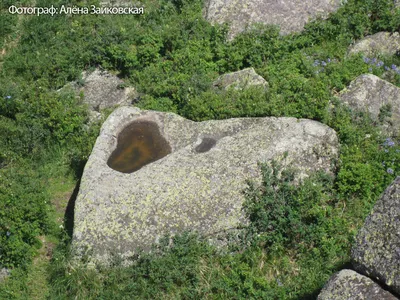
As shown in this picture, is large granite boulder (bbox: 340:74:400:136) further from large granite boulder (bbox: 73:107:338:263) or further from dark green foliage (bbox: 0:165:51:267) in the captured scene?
dark green foliage (bbox: 0:165:51:267)

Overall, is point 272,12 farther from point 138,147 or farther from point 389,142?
point 138,147

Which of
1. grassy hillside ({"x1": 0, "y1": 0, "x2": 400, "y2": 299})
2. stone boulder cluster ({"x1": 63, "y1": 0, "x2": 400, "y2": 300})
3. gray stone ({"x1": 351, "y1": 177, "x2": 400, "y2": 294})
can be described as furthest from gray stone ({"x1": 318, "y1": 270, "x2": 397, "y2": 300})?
stone boulder cluster ({"x1": 63, "y1": 0, "x2": 400, "y2": 300})

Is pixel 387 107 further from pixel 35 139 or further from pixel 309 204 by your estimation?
pixel 35 139

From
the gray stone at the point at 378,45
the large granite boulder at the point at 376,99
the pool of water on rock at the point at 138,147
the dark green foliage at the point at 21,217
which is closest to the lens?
the dark green foliage at the point at 21,217

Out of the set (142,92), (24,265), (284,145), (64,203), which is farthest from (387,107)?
(24,265)

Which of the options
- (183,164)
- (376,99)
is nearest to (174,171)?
(183,164)

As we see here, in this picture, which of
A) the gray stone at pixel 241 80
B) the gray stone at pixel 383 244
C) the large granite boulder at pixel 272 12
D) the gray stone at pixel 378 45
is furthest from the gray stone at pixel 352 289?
the large granite boulder at pixel 272 12

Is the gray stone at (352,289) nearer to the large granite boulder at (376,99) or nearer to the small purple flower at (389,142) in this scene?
the small purple flower at (389,142)
